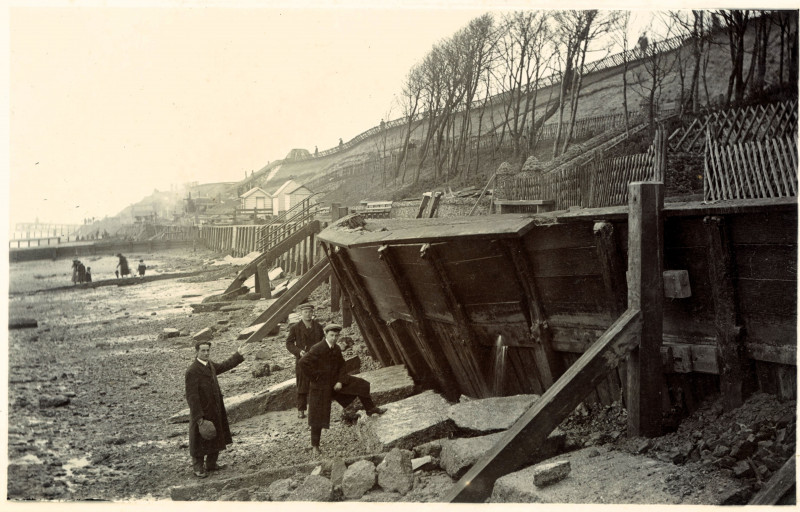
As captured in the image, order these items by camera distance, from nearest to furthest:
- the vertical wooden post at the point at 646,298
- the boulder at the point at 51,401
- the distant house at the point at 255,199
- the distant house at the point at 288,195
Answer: the vertical wooden post at the point at 646,298, the boulder at the point at 51,401, the distant house at the point at 255,199, the distant house at the point at 288,195

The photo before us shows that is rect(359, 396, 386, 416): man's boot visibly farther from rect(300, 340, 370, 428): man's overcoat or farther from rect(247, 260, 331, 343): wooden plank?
rect(247, 260, 331, 343): wooden plank

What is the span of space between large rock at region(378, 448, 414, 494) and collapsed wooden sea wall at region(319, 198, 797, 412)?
1007 mm

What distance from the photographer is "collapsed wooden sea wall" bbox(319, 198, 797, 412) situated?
3154 mm

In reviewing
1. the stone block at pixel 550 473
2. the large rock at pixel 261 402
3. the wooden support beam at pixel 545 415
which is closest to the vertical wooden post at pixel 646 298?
the wooden support beam at pixel 545 415

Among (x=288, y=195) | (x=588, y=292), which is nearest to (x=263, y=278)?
(x=288, y=195)

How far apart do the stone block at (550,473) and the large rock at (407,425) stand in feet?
3.31

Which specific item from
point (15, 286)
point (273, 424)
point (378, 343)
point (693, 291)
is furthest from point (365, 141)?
point (693, 291)

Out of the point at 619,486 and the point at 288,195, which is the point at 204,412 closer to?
the point at 619,486

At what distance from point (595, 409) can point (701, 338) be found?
2.84 feet

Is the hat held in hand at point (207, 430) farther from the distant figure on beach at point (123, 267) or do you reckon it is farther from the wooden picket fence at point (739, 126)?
the wooden picket fence at point (739, 126)

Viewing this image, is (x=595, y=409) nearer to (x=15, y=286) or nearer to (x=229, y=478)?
(x=229, y=478)

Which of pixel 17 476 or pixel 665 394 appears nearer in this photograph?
pixel 665 394

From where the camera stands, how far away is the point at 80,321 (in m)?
5.23

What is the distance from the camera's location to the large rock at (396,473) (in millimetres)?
3729
